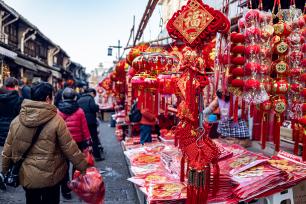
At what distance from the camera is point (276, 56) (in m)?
3.28

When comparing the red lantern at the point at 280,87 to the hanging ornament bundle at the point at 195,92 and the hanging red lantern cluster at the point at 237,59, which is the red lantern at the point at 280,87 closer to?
the hanging red lantern cluster at the point at 237,59

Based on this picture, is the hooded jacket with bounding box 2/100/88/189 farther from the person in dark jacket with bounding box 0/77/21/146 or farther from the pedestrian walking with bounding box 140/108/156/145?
the pedestrian walking with bounding box 140/108/156/145

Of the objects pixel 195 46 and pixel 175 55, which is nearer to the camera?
pixel 195 46

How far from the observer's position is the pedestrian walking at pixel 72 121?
17.6ft

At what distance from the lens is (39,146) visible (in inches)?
133

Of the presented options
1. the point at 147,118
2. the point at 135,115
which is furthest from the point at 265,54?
the point at 135,115

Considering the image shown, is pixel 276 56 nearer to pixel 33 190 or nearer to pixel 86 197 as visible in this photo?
pixel 86 197

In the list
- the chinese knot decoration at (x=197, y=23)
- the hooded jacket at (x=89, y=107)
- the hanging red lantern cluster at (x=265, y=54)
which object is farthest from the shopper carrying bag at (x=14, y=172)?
the hooded jacket at (x=89, y=107)

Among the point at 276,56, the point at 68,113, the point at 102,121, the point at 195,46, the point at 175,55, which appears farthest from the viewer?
the point at 102,121

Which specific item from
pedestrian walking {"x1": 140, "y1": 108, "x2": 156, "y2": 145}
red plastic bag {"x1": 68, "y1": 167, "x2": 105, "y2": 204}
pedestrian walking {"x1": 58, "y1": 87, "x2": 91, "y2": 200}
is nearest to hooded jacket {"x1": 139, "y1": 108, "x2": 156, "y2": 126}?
pedestrian walking {"x1": 140, "y1": 108, "x2": 156, "y2": 145}

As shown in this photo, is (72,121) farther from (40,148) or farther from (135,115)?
(135,115)

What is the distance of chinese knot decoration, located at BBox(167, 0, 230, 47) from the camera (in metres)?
2.58

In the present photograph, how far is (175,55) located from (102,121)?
15.1 meters

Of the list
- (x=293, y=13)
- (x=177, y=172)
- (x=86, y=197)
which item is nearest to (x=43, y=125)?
(x=86, y=197)
